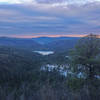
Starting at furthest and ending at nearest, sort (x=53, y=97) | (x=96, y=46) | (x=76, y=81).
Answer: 1. (x=96, y=46)
2. (x=76, y=81)
3. (x=53, y=97)

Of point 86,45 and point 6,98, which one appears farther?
point 86,45

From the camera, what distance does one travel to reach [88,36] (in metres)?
11.9

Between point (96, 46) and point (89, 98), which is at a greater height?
point (96, 46)

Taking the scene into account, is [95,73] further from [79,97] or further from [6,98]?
[6,98]

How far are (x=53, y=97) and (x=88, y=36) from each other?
27.8 feet

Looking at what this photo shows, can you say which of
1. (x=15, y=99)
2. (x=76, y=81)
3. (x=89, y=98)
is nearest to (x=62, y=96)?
(x=89, y=98)

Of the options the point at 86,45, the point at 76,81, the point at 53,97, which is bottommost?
the point at 76,81

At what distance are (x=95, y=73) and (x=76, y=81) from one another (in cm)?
146

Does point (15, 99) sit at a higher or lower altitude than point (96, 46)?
lower

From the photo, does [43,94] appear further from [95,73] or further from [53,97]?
Result: [95,73]

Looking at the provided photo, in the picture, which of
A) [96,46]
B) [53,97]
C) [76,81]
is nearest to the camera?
[53,97]

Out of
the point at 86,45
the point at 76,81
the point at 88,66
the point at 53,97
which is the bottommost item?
Answer: the point at 76,81

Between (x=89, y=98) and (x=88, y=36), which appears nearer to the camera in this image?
(x=89, y=98)

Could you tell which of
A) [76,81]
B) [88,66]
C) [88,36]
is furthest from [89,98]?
[88,36]
